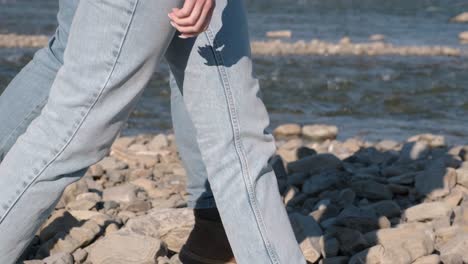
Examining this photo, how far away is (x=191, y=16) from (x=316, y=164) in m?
2.68

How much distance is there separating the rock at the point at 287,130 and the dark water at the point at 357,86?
342 mm

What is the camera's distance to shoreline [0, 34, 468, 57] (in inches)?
534

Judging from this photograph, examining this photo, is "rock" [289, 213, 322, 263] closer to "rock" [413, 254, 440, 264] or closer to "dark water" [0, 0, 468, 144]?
"rock" [413, 254, 440, 264]

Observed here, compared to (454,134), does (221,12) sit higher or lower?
higher

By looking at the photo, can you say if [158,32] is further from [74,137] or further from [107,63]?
[74,137]

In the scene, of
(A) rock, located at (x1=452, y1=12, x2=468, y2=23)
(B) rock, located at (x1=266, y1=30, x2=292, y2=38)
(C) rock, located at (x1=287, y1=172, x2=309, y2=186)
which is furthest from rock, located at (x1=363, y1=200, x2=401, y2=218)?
(A) rock, located at (x1=452, y1=12, x2=468, y2=23)

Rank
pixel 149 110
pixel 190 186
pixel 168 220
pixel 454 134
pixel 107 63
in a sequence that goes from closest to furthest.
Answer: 1. pixel 107 63
2. pixel 190 186
3. pixel 168 220
4. pixel 454 134
5. pixel 149 110

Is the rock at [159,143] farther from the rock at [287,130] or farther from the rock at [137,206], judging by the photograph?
the rock at [137,206]

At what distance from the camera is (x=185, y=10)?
2158 mm

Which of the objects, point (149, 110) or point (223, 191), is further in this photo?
point (149, 110)

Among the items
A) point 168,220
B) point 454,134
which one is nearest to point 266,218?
point 168,220

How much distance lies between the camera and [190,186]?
3.00m

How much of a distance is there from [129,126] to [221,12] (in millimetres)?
5580

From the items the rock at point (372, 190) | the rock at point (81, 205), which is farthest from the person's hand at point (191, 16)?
the rock at point (372, 190)
